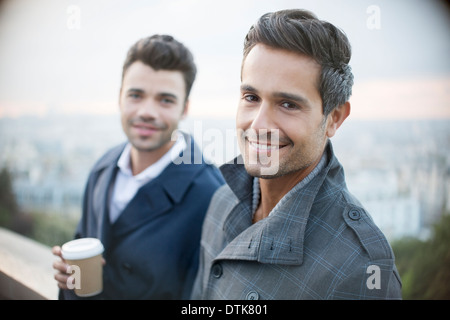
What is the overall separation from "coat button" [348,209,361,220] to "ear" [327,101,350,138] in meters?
0.38

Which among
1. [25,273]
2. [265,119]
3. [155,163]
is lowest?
[25,273]

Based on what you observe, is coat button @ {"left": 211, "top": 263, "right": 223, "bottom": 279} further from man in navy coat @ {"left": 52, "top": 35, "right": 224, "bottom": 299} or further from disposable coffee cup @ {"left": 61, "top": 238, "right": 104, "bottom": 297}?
disposable coffee cup @ {"left": 61, "top": 238, "right": 104, "bottom": 297}

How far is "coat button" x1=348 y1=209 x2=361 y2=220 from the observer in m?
1.37

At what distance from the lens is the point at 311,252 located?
1393mm

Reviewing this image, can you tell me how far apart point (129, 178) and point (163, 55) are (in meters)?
0.91

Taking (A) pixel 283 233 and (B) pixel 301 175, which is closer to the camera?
(A) pixel 283 233

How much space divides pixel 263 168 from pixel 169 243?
3.02 ft

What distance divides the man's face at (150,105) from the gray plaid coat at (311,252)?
87cm

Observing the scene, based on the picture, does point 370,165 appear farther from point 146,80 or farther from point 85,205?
point 85,205

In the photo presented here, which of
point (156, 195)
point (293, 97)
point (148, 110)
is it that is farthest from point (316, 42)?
point (156, 195)

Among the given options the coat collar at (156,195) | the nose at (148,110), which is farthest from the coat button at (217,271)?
the nose at (148,110)

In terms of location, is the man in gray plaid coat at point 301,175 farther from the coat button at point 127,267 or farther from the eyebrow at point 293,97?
the coat button at point 127,267

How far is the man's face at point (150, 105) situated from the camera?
2.23 meters

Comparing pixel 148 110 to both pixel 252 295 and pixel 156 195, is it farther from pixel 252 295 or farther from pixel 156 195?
pixel 252 295
